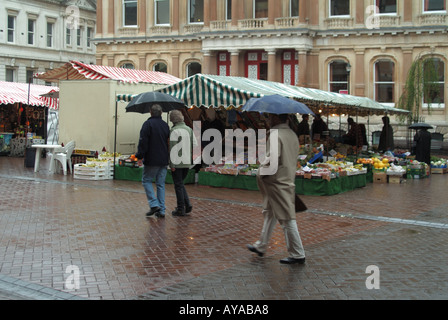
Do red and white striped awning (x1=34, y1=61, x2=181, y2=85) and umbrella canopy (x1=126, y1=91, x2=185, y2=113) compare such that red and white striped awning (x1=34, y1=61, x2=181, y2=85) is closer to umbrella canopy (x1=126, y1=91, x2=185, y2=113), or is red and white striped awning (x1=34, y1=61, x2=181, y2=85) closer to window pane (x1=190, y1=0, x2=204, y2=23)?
umbrella canopy (x1=126, y1=91, x2=185, y2=113)

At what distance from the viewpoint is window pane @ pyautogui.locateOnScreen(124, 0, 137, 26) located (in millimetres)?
43406

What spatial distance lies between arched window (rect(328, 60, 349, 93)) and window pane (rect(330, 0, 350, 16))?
298 cm

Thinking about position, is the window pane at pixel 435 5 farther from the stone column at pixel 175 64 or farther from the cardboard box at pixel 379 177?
the cardboard box at pixel 379 177

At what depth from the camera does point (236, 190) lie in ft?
50.0

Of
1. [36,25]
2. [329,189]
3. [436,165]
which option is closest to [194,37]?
[36,25]

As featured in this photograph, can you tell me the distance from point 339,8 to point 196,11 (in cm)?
992

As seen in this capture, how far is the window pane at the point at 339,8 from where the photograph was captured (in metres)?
37.9

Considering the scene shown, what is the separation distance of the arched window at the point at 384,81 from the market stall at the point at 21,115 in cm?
1982

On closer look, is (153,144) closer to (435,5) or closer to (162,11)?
(435,5)

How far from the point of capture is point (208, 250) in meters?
8.52

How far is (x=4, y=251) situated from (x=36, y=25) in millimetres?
45983
